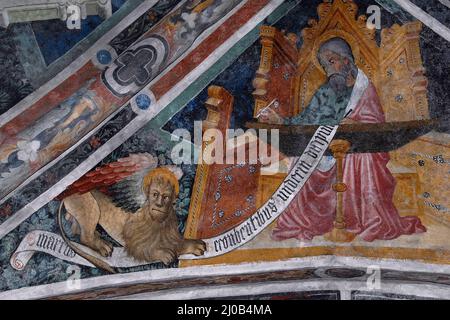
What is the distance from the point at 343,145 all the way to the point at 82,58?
2.83m

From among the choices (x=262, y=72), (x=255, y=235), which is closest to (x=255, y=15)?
(x=262, y=72)

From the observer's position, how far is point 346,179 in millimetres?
11703

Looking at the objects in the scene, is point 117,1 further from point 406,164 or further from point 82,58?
point 406,164

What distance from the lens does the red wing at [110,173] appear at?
36.7 ft

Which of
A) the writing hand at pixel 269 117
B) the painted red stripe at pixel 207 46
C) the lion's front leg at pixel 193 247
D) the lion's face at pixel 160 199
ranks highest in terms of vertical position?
the painted red stripe at pixel 207 46

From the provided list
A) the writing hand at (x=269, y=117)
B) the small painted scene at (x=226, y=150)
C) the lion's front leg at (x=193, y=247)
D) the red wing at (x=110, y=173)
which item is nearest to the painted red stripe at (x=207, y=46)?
the small painted scene at (x=226, y=150)

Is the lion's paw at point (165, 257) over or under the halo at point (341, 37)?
under

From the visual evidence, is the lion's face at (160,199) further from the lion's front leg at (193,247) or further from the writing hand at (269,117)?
the writing hand at (269,117)

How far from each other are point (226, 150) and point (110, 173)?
121 centimetres

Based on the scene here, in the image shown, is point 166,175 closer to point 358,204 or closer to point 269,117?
point 269,117

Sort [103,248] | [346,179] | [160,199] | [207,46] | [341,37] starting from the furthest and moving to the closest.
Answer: [341,37] → [346,179] → [207,46] → [160,199] → [103,248]

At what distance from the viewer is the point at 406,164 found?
1161cm

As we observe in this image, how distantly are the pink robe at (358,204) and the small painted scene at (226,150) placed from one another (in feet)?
0.05

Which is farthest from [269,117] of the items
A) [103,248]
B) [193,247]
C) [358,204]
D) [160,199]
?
[103,248]
